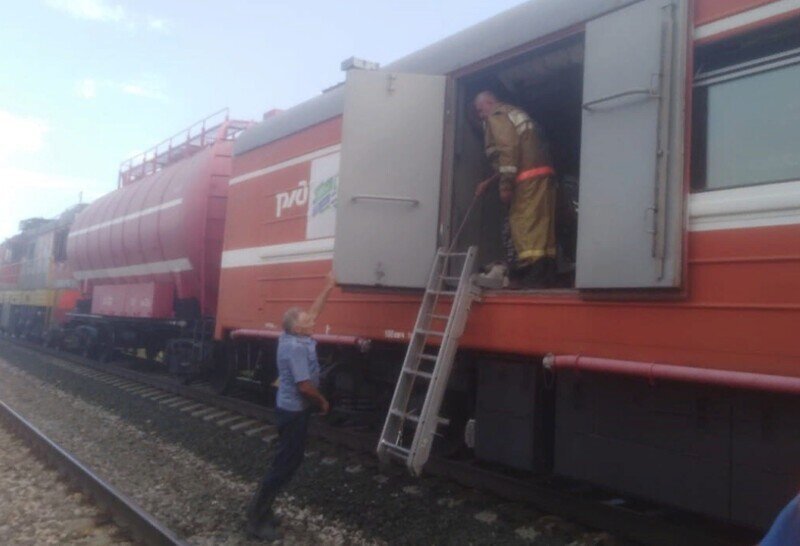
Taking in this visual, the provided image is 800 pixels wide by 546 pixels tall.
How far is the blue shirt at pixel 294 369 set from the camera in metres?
5.27

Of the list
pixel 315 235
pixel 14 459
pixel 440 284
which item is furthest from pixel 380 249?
pixel 14 459

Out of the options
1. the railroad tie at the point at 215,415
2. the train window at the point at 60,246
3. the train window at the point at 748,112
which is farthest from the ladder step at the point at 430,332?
the train window at the point at 60,246

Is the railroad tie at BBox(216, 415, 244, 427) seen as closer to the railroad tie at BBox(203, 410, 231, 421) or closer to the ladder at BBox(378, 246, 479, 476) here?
the railroad tie at BBox(203, 410, 231, 421)

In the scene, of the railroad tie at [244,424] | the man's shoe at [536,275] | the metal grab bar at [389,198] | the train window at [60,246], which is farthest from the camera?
the train window at [60,246]

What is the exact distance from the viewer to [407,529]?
5324 mm

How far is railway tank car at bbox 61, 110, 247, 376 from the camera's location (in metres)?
11.3

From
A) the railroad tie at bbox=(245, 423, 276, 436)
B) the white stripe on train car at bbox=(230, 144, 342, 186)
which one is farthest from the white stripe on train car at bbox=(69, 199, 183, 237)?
the railroad tie at bbox=(245, 423, 276, 436)

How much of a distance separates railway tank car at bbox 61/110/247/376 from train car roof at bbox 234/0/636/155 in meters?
4.18

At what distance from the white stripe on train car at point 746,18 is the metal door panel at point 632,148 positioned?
12 cm

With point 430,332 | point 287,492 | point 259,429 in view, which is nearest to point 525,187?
point 430,332

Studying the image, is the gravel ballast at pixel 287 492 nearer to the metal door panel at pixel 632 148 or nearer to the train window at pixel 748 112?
the metal door panel at pixel 632 148

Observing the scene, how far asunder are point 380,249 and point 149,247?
771cm

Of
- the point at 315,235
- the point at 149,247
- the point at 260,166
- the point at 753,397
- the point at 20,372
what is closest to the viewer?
the point at 753,397

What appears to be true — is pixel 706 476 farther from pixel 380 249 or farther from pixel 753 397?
pixel 380 249
